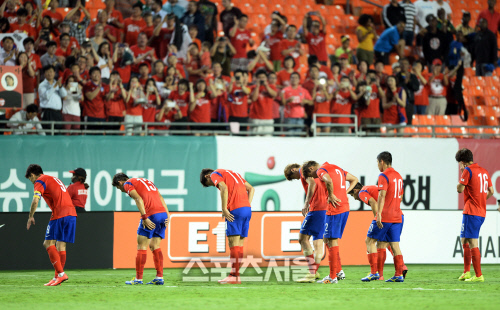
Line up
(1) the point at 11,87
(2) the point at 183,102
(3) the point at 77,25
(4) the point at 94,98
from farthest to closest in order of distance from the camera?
1. (3) the point at 77,25
2. (2) the point at 183,102
3. (4) the point at 94,98
4. (1) the point at 11,87

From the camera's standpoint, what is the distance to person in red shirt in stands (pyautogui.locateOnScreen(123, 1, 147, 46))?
779 inches

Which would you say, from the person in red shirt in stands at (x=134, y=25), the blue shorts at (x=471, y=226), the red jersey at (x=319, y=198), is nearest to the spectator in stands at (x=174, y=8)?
the person in red shirt in stands at (x=134, y=25)

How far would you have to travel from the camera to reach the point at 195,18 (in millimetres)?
20453

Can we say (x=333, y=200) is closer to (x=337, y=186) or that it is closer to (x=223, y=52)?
(x=337, y=186)

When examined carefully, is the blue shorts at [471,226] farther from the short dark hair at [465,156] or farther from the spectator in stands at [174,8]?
the spectator in stands at [174,8]

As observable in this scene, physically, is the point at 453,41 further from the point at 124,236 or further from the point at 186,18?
the point at 124,236

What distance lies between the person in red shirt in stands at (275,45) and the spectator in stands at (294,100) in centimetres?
173

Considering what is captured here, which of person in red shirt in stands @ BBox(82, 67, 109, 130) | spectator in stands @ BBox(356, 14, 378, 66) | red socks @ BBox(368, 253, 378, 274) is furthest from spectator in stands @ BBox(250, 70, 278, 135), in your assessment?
red socks @ BBox(368, 253, 378, 274)

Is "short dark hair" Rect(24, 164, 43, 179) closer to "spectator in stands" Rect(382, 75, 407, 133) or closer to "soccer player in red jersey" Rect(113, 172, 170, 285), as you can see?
"soccer player in red jersey" Rect(113, 172, 170, 285)

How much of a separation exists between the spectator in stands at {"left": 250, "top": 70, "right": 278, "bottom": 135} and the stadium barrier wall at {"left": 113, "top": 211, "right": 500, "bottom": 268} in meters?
3.48

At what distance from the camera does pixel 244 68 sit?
2038 centimetres

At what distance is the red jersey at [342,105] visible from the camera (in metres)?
19.7

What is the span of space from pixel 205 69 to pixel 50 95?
13.4ft

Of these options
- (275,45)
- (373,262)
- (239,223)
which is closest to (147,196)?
(239,223)
